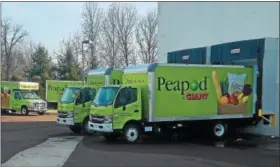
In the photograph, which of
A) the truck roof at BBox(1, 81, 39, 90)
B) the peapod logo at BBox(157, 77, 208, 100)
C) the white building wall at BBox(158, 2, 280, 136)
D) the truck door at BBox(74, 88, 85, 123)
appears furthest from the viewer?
the truck roof at BBox(1, 81, 39, 90)

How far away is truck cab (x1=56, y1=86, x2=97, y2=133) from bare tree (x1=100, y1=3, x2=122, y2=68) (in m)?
34.2

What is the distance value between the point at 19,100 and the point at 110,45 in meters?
22.2

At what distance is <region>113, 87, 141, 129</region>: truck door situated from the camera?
1700cm

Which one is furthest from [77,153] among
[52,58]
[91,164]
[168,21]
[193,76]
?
[52,58]

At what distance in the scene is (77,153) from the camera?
14.1 meters

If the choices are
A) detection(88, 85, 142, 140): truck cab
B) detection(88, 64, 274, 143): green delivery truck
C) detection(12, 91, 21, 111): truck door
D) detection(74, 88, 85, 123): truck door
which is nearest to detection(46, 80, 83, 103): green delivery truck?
detection(12, 91, 21, 111): truck door

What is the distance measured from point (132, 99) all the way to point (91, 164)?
19.0 feet

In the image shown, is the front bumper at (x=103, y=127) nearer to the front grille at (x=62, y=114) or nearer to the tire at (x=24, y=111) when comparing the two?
the front grille at (x=62, y=114)

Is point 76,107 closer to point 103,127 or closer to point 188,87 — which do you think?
point 103,127

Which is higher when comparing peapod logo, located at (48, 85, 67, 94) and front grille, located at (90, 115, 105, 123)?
peapod logo, located at (48, 85, 67, 94)

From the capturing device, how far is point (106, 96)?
17.5 metres

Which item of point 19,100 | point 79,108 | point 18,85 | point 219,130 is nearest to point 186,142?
point 219,130

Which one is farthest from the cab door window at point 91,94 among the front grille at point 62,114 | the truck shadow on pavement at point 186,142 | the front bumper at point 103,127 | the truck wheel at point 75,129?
the front bumper at point 103,127

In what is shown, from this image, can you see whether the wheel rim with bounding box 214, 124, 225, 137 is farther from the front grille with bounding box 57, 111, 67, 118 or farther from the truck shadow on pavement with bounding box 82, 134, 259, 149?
the front grille with bounding box 57, 111, 67, 118
